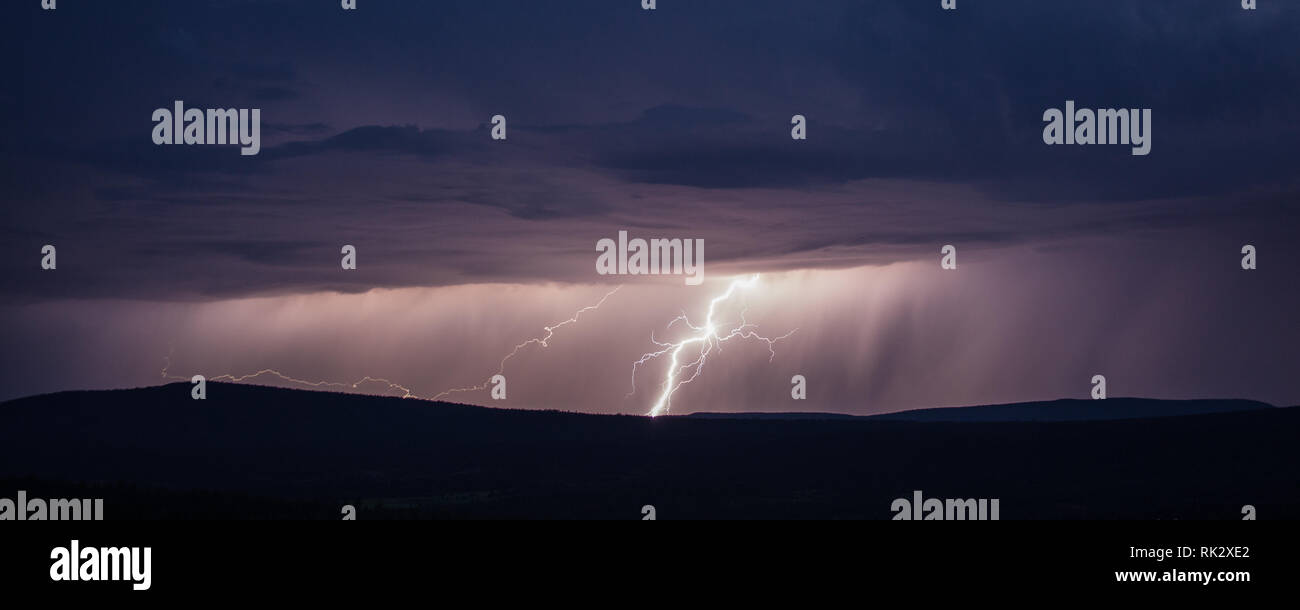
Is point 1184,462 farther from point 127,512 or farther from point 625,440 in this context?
point 127,512

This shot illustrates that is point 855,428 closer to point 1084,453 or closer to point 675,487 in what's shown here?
point 1084,453
